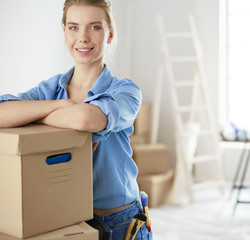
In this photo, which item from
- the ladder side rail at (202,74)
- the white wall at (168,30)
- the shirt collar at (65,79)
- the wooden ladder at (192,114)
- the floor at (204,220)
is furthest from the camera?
the white wall at (168,30)

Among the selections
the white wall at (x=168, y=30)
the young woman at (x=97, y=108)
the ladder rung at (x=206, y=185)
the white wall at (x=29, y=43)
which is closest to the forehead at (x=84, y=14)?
the young woman at (x=97, y=108)

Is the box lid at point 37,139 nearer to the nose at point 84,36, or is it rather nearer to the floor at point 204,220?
the nose at point 84,36

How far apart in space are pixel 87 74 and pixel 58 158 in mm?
384

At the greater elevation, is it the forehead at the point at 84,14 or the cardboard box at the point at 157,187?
the forehead at the point at 84,14

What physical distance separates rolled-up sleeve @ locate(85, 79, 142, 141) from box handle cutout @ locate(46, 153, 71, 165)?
0.33 ft

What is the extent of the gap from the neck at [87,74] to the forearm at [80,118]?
27 centimetres

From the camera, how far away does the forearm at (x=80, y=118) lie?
3.51ft

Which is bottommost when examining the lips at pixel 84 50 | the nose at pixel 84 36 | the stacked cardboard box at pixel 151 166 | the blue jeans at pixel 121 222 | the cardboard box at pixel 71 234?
the stacked cardboard box at pixel 151 166

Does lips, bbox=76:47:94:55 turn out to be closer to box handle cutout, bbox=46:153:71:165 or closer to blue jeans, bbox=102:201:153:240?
box handle cutout, bbox=46:153:71:165

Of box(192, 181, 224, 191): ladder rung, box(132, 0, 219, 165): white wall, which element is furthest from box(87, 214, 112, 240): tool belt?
box(132, 0, 219, 165): white wall

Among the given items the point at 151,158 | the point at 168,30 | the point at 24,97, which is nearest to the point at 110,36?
the point at 24,97

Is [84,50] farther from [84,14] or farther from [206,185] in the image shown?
[206,185]

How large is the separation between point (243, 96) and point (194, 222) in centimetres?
178

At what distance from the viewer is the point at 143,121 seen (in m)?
4.08
